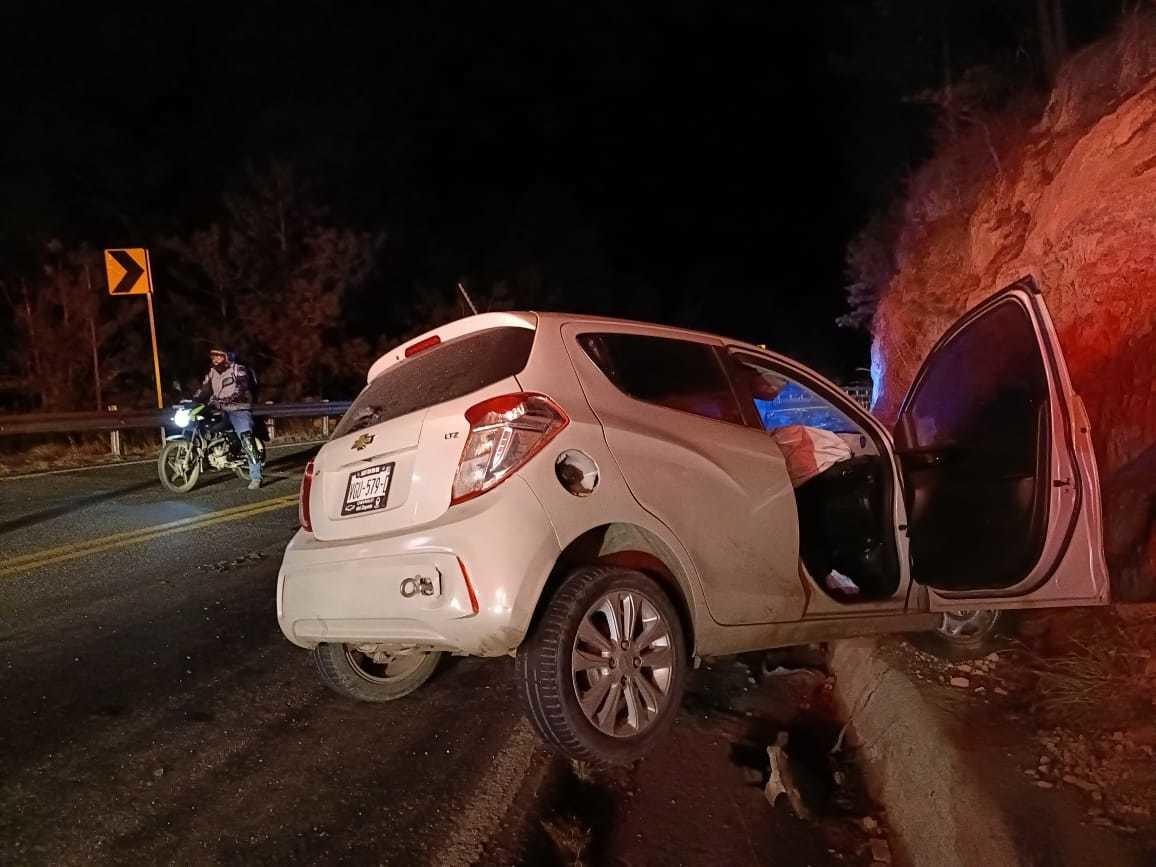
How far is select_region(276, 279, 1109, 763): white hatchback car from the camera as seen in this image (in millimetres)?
3508

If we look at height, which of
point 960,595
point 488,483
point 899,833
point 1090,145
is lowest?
point 899,833

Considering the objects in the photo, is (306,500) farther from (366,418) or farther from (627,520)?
(627,520)

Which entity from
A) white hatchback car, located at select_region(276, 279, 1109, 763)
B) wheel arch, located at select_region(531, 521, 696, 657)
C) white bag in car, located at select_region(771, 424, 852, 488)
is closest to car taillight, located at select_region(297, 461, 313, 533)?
white hatchback car, located at select_region(276, 279, 1109, 763)

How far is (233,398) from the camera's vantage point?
10664 mm

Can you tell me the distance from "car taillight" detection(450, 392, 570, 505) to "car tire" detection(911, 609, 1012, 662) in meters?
2.50

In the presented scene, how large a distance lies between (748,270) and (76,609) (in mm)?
62340

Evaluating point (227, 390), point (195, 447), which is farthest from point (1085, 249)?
point (195, 447)

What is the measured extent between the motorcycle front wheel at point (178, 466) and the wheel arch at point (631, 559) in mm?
7910

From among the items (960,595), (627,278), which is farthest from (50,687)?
(627,278)

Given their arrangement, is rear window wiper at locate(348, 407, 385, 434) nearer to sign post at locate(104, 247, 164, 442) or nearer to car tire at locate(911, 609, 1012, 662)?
car tire at locate(911, 609, 1012, 662)

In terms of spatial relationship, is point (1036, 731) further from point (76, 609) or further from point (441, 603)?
point (76, 609)

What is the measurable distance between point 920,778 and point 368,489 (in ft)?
7.93

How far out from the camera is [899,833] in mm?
3514

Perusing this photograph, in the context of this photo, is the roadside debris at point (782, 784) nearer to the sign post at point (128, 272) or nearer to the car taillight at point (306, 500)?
the car taillight at point (306, 500)
